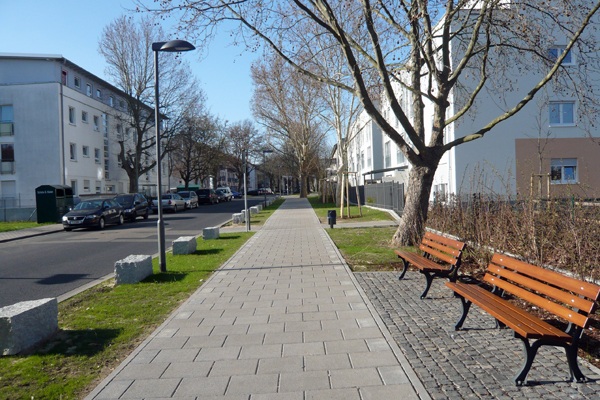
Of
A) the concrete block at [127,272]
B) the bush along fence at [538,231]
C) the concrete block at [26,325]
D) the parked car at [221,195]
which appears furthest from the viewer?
the parked car at [221,195]

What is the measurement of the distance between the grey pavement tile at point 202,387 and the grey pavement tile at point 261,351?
0.51 meters

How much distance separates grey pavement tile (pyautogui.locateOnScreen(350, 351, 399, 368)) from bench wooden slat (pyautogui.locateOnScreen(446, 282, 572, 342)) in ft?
3.23

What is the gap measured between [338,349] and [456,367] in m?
1.10

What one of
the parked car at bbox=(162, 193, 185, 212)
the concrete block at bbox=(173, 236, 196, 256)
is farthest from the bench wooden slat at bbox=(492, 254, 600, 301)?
the parked car at bbox=(162, 193, 185, 212)

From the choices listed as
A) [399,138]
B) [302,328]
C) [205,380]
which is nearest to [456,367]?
[302,328]

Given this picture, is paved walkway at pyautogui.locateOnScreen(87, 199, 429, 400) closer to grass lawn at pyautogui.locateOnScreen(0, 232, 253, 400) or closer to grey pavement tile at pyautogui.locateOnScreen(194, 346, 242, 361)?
grey pavement tile at pyautogui.locateOnScreen(194, 346, 242, 361)

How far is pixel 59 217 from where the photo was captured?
25.4 meters

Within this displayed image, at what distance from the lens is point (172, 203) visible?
3534 centimetres

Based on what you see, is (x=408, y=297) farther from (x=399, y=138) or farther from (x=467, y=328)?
(x=399, y=138)

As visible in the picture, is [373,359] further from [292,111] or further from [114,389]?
[292,111]

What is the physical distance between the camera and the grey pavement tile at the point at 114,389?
358 cm

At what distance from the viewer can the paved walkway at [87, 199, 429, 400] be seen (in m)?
3.62

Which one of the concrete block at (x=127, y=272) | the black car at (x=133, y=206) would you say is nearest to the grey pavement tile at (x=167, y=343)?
the concrete block at (x=127, y=272)

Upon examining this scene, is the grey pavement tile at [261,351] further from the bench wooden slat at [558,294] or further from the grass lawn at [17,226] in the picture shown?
the grass lawn at [17,226]
